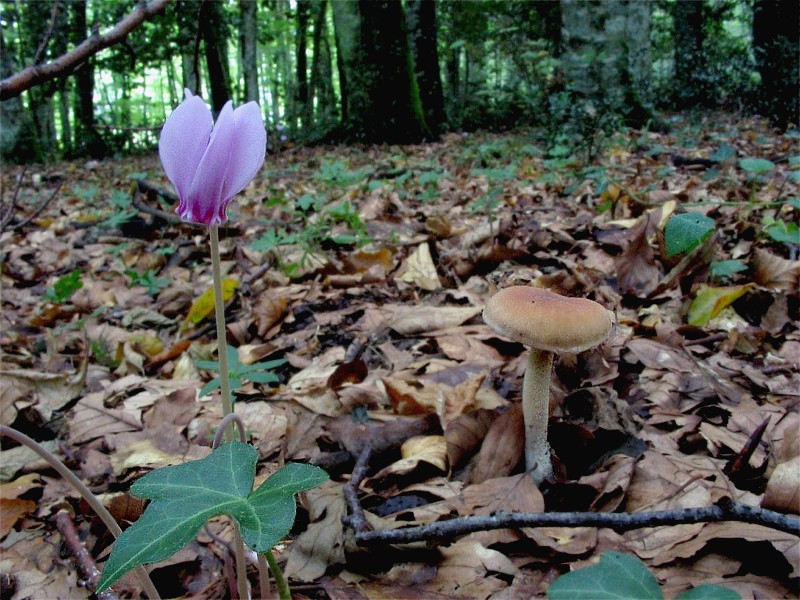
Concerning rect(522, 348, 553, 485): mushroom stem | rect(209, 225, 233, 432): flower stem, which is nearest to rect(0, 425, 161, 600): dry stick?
rect(209, 225, 233, 432): flower stem

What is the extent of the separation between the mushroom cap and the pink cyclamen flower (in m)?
0.58

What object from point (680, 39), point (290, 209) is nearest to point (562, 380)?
point (290, 209)

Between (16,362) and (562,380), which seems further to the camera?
(16,362)

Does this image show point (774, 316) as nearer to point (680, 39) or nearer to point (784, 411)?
point (784, 411)

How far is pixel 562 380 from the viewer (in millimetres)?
1832

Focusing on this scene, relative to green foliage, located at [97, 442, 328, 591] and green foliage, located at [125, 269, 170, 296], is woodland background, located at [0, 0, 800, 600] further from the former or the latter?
green foliage, located at [97, 442, 328, 591]

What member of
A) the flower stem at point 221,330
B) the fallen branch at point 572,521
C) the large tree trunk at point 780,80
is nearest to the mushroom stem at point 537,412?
the fallen branch at point 572,521

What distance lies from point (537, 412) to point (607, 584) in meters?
0.60

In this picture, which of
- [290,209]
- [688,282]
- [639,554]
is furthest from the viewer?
[290,209]

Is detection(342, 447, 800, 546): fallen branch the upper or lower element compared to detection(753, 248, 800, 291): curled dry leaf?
lower

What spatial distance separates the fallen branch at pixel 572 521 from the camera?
1.01 m

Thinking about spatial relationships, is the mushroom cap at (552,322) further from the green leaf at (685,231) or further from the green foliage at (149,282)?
the green foliage at (149,282)

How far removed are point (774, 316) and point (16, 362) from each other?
10.5 feet

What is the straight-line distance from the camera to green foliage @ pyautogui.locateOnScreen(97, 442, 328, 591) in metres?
0.78
